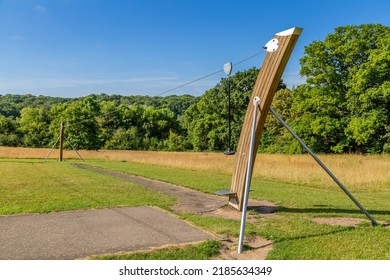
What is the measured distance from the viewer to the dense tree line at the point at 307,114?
25672 millimetres

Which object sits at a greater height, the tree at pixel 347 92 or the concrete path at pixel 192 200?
the tree at pixel 347 92

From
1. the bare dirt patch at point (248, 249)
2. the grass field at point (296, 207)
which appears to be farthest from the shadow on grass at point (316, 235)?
the bare dirt patch at point (248, 249)

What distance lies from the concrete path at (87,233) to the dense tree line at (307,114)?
23.7 metres

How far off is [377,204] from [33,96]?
10545 cm

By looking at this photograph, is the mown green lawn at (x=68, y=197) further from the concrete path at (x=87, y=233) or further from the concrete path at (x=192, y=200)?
the concrete path at (x=87, y=233)

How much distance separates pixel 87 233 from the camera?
491cm

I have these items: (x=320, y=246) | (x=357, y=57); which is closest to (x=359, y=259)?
(x=320, y=246)

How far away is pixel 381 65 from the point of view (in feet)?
80.9

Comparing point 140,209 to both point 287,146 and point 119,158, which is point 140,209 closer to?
point 119,158

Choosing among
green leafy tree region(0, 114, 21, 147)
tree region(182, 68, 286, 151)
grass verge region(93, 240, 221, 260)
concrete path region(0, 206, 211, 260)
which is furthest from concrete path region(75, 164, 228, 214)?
green leafy tree region(0, 114, 21, 147)

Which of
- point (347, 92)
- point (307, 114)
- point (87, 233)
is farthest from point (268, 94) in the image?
point (307, 114)

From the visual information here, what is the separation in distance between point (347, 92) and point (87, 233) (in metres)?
27.2

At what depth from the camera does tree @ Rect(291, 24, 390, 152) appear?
25172 millimetres

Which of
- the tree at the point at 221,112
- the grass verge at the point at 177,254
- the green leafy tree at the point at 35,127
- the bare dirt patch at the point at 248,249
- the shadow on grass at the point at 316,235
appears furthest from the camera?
the green leafy tree at the point at 35,127
